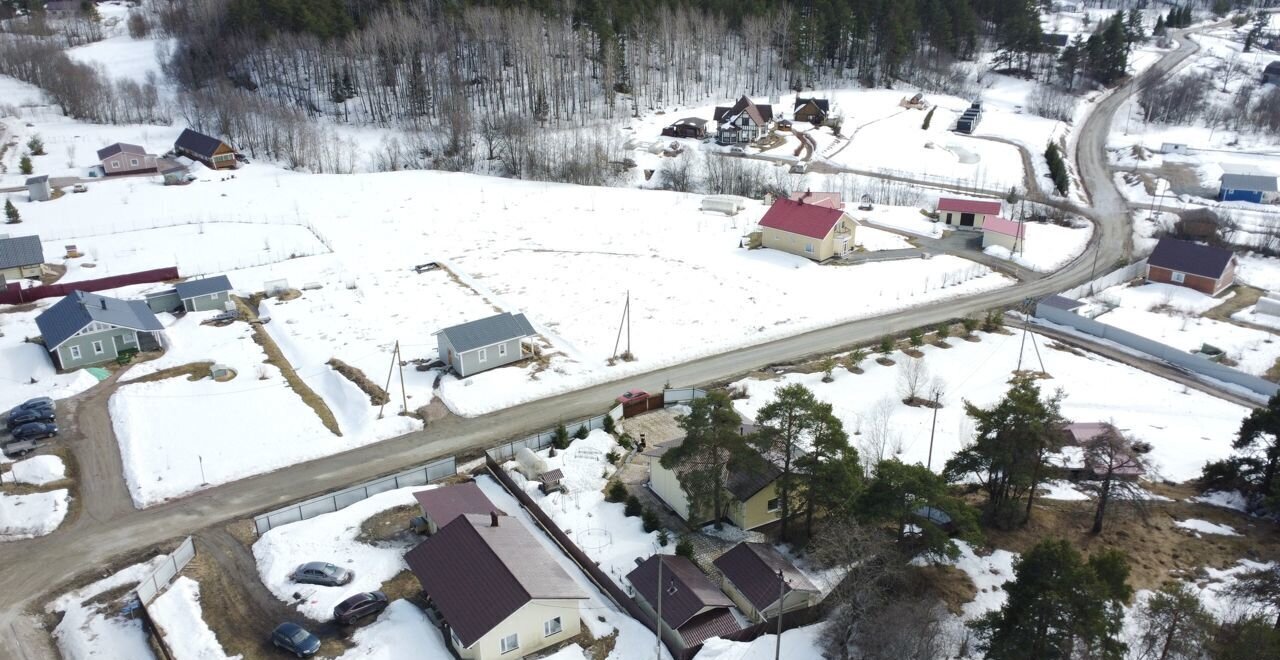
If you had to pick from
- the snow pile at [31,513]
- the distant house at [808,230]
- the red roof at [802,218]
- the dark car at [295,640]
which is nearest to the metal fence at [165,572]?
the dark car at [295,640]

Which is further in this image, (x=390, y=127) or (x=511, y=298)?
(x=390, y=127)

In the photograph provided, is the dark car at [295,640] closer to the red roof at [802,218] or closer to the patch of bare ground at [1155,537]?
the patch of bare ground at [1155,537]

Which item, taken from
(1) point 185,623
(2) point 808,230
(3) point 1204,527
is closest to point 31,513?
(1) point 185,623

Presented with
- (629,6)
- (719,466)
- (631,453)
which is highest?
(629,6)

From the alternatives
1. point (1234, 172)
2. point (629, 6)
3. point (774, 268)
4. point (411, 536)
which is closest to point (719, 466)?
point (411, 536)

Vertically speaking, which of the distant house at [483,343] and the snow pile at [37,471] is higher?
the distant house at [483,343]

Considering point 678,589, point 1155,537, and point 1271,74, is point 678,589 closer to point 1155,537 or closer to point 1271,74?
point 1155,537

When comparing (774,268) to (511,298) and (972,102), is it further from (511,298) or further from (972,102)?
(972,102)

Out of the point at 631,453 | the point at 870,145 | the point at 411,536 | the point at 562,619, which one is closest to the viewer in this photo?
the point at 562,619
